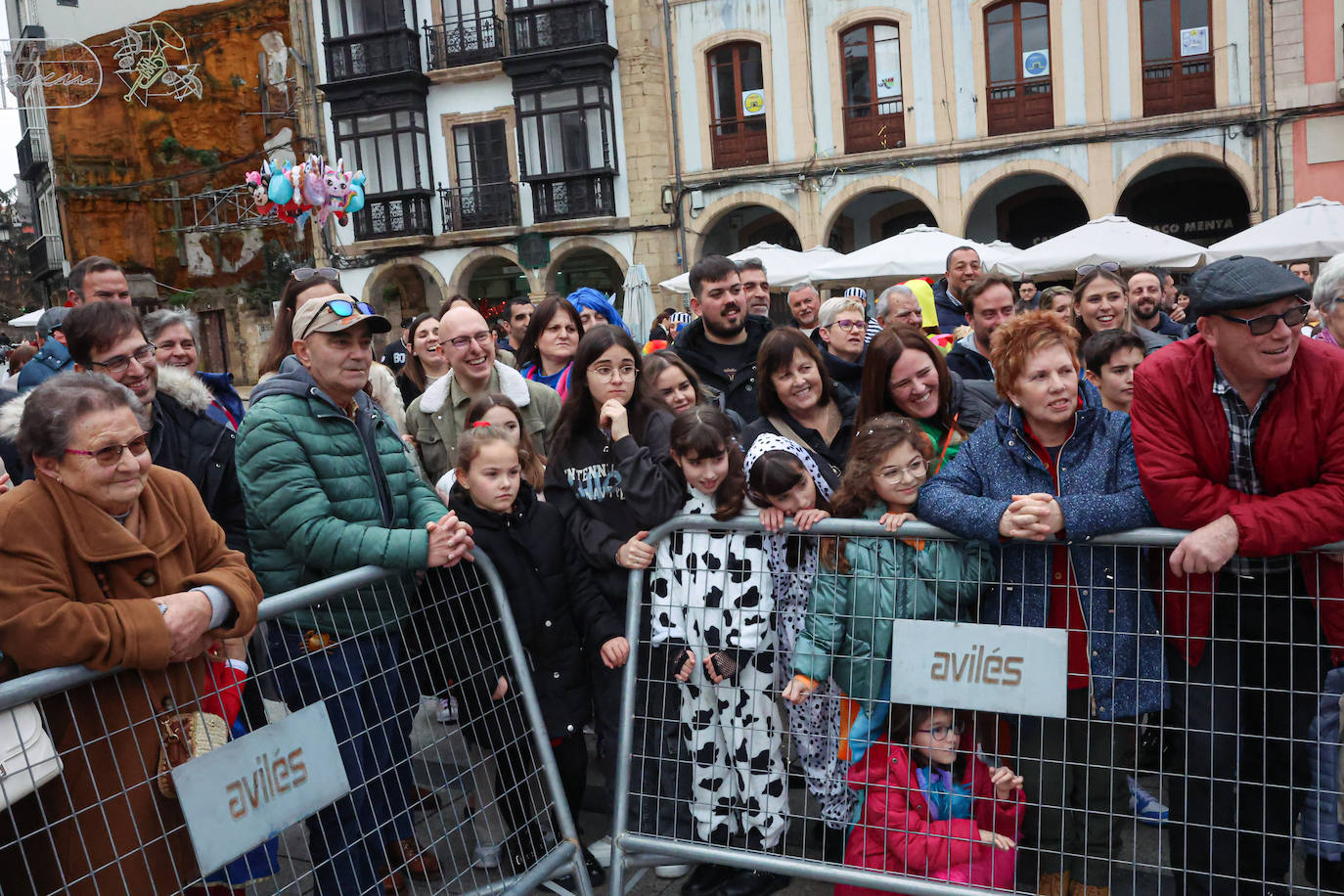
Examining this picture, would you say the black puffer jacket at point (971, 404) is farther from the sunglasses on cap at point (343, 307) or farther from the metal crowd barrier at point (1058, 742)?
the sunglasses on cap at point (343, 307)

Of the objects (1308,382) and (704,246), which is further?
(704,246)

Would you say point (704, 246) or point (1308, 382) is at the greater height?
point (704, 246)

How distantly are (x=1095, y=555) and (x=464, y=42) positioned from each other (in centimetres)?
2373

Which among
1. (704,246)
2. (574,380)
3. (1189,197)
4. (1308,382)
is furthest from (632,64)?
(1308,382)

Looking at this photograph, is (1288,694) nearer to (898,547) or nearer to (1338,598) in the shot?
(1338,598)

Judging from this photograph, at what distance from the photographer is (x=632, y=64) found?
22.0 meters

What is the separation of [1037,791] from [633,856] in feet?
4.21

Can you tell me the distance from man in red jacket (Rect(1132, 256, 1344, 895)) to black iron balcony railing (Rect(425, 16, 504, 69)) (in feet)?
75.3

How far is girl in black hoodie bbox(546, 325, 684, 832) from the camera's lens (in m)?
3.48

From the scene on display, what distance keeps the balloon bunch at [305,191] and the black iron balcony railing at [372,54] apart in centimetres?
1467

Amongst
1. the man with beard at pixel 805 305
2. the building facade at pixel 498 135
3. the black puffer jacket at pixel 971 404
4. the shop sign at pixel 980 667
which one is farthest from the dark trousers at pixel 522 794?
the building facade at pixel 498 135

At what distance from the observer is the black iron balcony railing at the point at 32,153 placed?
31.6 metres

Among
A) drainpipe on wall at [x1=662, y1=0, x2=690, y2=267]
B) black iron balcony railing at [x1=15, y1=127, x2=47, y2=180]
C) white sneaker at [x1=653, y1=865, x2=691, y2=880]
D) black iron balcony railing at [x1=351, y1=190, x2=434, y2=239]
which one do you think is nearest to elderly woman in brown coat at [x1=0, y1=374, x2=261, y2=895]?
white sneaker at [x1=653, y1=865, x2=691, y2=880]

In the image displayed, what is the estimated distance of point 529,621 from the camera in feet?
11.7
